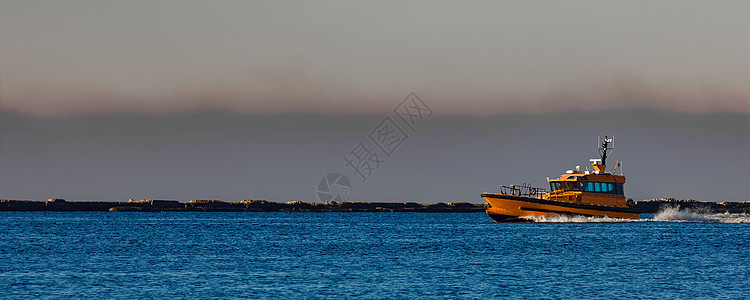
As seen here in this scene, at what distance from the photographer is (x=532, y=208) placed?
87375mm

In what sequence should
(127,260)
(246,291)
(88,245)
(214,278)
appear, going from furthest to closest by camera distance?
(88,245)
(127,260)
(214,278)
(246,291)

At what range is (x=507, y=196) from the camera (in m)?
86.7

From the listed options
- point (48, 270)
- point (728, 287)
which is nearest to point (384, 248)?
point (48, 270)

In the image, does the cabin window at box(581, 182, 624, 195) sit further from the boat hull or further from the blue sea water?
the blue sea water

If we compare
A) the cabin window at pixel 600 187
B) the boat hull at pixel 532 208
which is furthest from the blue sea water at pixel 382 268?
the cabin window at pixel 600 187

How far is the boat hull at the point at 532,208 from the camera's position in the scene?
8600 centimetres

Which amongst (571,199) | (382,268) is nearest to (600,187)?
(571,199)

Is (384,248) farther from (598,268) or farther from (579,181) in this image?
(579,181)

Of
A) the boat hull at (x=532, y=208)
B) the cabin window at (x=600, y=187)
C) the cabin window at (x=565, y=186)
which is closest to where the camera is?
the boat hull at (x=532, y=208)

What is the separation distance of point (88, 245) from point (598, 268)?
1612 inches

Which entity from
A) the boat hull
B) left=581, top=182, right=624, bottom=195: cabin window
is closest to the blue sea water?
the boat hull

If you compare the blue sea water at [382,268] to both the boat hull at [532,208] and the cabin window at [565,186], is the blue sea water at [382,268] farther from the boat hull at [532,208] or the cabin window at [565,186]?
the cabin window at [565,186]

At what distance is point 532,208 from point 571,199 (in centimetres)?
397

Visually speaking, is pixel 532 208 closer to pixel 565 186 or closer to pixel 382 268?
pixel 565 186
